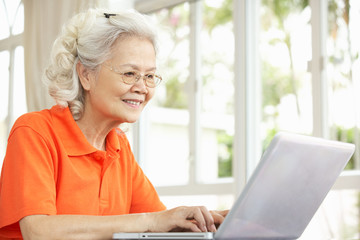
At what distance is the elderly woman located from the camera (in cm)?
158

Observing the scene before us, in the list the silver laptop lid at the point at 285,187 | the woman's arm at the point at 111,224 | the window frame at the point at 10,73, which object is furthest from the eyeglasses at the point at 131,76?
the window frame at the point at 10,73

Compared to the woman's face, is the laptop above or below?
below

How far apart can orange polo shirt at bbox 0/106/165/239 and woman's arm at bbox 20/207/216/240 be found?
0.18ft

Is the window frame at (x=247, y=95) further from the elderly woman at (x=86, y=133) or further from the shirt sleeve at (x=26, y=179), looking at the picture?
the shirt sleeve at (x=26, y=179)

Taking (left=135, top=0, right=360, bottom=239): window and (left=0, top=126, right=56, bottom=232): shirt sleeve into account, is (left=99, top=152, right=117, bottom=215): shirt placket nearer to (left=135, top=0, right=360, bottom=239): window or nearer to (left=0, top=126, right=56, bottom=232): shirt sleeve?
(left=0, top=126, right=56, bottom=232): shirt sleeve

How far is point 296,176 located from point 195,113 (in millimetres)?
2487

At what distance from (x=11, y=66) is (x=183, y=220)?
435cm

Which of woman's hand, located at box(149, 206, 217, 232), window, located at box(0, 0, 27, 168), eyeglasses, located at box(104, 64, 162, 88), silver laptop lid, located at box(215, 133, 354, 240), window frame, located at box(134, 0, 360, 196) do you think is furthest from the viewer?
window, located at box(0, 0, 27, 168)

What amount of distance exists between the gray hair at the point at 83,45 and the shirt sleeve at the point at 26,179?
25cm

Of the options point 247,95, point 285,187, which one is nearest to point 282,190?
point 285,187

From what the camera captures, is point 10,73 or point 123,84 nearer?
point 123,84

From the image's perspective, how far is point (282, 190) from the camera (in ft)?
4.43

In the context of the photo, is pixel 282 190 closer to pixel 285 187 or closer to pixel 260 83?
pixel 285 187

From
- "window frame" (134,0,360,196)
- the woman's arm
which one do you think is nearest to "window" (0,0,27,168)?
"window frame" (134,0,360,196)
